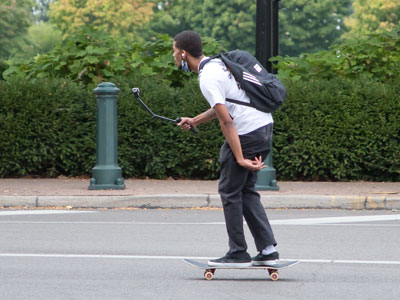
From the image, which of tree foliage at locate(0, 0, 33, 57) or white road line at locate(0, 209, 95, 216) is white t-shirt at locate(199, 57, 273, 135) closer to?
white road line at locate(0, 209, 95, 216)

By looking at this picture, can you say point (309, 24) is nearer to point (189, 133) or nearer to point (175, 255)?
Result: point (189, 133)

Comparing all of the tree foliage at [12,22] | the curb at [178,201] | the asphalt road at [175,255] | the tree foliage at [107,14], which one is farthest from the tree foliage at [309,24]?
the asphalt road at [175,255]

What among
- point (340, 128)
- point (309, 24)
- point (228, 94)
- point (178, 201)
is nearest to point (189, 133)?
point (178, 201)

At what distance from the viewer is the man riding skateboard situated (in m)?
5.70

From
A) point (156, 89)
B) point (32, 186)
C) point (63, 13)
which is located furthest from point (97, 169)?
point (63, 13)

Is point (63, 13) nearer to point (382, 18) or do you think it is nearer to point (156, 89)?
point (382, 18)

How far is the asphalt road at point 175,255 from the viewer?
576 centimetres

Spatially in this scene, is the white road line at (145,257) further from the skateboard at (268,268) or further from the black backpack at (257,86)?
the black backpack at (257,86)

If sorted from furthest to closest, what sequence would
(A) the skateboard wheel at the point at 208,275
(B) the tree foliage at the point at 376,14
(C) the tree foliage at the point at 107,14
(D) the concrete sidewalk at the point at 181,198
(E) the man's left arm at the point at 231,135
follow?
(C) the tree foliage at the point at 107,14 → (B) the tree foliage at the point at 376,14 → (D) the concrete sidewalk at the point at 181,198 → (A) the skateboard wheel at the point at 208,275 → (E) the man's left arm at the point at 231,135

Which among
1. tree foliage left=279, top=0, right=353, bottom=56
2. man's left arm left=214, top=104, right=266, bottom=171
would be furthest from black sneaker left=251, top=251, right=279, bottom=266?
tree foliage left=279, top=0, right=353, bottom=56

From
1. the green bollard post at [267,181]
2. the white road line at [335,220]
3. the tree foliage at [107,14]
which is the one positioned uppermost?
the tree foliage at [107,14]

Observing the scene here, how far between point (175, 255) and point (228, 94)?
1845 mm

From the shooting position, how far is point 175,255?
712 cm

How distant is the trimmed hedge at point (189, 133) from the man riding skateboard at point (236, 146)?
6.29m
